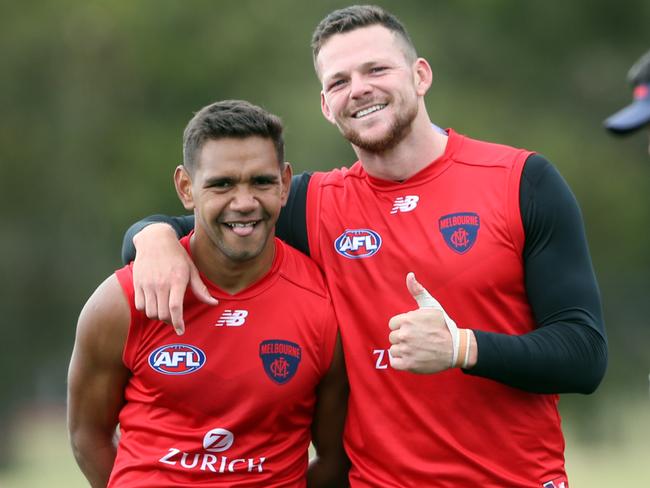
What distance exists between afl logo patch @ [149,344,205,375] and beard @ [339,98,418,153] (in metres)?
1.09

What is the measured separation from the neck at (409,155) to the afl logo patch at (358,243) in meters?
0.26

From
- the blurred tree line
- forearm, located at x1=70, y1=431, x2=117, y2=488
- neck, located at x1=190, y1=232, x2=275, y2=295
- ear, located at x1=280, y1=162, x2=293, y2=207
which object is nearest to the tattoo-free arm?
forearm, located at x1=70, y1=431, x2=117, y2=488

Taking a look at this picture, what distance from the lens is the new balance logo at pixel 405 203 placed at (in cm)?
466

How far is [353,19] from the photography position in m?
4.87

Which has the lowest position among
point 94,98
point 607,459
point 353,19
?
point 607,459

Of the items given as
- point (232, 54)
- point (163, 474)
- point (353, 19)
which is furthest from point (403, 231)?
point (232, 54)

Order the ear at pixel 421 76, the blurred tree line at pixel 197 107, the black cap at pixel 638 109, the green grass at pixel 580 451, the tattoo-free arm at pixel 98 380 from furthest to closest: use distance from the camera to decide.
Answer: the blurred tree line at pixel 197 107, the green grass at pixel 580 451, the ear at pixel 421 76, the tattoo-free arm at pixel 98 380, the black cap at pixel 638 109

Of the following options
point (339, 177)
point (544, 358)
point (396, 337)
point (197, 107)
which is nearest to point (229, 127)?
point (339, 177)

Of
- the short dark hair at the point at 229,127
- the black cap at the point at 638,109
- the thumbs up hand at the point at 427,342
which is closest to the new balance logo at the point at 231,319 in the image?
the short dark hair at the point at 229,127

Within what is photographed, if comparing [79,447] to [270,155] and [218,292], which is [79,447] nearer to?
[218,292]

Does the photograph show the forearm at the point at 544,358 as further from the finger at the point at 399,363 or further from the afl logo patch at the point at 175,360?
the afl logo patch at the point at 175,360

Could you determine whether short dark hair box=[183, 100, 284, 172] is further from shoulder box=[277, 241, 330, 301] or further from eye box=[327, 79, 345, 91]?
shoulder box=[277, 241, 330, 301]

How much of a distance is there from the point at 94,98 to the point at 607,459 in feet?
41.9

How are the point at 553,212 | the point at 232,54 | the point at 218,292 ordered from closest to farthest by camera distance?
the point at 553,212 < the point at 218,292 < the point at 232,54
